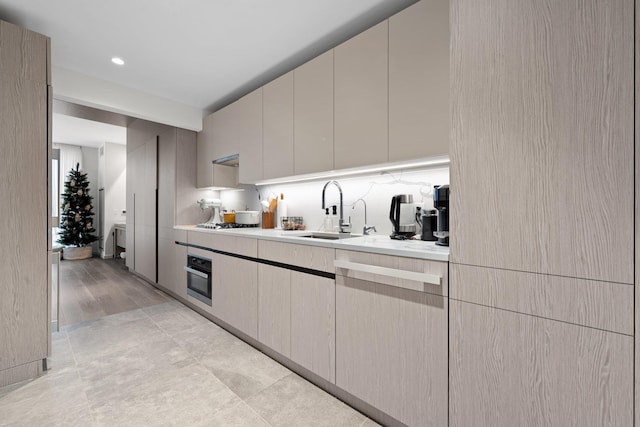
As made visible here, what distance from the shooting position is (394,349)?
1.38 metres

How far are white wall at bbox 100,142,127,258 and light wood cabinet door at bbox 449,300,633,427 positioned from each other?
7219mm

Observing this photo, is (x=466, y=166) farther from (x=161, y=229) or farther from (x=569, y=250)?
(x=161, y=229)

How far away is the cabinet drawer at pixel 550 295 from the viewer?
0.87 meters

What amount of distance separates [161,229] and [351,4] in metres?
3.37

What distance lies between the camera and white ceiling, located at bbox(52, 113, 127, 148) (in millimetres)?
5041

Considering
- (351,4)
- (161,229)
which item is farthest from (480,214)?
(161,229)

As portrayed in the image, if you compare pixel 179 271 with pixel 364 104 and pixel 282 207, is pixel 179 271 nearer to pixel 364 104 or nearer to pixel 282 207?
pixel 282 207

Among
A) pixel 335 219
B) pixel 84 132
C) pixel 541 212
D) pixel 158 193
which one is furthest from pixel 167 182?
pixel 541 212

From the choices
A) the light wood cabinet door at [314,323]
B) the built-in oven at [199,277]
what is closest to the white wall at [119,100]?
the built-in oven at [199,277]

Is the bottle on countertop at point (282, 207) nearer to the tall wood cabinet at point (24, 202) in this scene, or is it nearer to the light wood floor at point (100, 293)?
the tall wood cabinet at point (24, 202)

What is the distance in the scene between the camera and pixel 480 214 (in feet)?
3.70

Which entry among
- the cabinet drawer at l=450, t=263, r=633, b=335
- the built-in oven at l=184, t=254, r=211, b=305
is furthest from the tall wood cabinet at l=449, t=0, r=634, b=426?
the built-in oven at l=184, t=254, r=211, b=305

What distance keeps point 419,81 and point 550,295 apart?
122 cm

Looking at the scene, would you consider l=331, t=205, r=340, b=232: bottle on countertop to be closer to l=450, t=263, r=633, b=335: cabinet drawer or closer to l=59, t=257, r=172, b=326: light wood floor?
l=450, t=263, r=633, b=335: cabinet drawer
